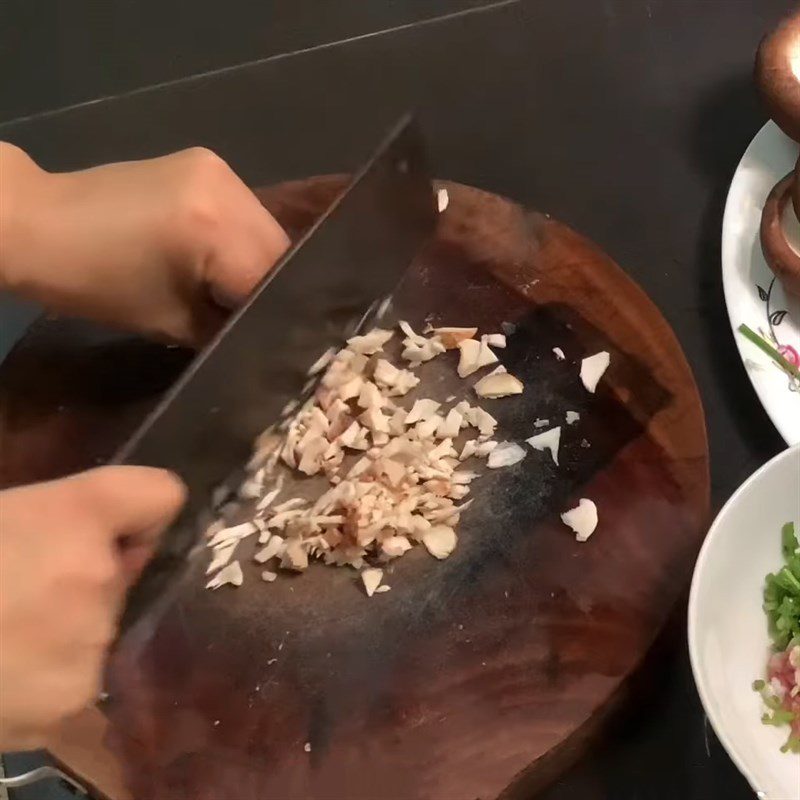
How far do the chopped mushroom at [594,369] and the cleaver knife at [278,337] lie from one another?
0.15m

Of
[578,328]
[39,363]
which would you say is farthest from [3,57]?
[578,328]

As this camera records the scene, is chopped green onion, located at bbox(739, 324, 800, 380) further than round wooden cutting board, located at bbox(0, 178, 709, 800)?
Yes

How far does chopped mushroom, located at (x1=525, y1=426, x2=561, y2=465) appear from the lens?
2.26 feet

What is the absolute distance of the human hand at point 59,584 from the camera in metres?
0.52

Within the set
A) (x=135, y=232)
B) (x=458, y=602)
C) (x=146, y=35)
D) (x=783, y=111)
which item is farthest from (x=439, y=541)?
(x=146, y=35)

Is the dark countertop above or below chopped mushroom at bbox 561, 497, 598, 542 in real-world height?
above

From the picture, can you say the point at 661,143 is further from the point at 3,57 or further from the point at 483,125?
the point at 3,57

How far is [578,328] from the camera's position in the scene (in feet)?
2.36

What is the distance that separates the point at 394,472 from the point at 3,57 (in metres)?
0.54

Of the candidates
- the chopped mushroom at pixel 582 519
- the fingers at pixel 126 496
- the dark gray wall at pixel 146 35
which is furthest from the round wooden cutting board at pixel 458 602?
the dark gray wall at pixel 146 35

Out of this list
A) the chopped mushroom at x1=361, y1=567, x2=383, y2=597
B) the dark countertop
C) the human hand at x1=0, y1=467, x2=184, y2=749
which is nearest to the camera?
the human hand at x1=0, y1=467, x2=184, y2=749

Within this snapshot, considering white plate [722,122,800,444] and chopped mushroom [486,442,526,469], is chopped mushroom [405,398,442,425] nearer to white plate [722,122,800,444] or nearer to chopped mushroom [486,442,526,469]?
chopped mushroom [486,442,526,469]

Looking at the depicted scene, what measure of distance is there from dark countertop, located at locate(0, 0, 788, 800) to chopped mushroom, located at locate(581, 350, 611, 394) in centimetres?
17

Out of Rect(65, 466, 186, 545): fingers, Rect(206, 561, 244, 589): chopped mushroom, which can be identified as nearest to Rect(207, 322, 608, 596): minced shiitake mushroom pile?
Rect(206, 561, 244, 589): chopped mushroom
